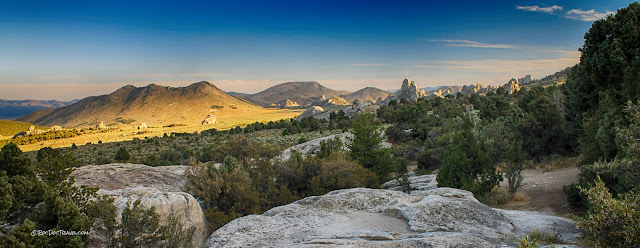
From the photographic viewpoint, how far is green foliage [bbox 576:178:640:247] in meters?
4.79

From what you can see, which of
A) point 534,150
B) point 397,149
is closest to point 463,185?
point 534,150

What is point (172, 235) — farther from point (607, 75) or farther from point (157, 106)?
point (157, 106)

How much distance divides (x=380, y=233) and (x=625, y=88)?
43.0 ft

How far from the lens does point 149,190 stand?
10.1 metres

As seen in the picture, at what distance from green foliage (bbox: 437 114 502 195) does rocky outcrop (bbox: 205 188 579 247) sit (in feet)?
16.3

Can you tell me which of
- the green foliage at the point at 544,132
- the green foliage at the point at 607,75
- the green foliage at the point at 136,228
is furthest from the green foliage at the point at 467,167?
the green foliage at the point at 544,132

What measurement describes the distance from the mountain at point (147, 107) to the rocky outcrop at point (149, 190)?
117m

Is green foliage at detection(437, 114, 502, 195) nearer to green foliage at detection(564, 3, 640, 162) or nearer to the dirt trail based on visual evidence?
the dirt trail

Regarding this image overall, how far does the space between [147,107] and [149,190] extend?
158231mm

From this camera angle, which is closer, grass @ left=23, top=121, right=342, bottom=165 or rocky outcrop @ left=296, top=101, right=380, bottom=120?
grass @ left=23, top=121, right=342, bottom=165

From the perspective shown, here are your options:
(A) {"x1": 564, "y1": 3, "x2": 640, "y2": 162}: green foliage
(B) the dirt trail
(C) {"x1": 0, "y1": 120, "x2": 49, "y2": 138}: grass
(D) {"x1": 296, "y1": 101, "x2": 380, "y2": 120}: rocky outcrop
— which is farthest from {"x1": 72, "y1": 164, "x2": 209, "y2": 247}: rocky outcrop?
(C) {"x1": 0, "y1": 120, "x2": 49, "y2": 138}: grass

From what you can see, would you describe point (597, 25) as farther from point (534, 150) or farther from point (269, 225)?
point (269, 225)

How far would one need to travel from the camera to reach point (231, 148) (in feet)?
62.8

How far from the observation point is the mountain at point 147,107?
5320 inches
